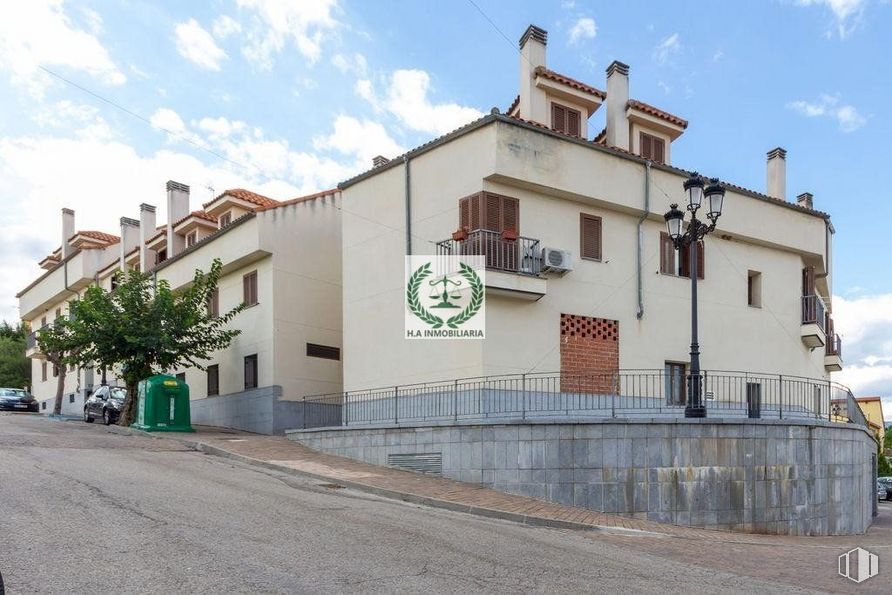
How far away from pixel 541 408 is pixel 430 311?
149 inches

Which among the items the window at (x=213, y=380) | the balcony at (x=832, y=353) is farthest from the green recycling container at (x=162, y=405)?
the balcony at (x=832, y=353)

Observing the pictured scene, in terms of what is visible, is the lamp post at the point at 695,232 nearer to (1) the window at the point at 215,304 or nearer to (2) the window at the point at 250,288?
(2) the window at the point at 250,288

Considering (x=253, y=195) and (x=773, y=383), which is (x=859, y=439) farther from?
(x=253, y=195)

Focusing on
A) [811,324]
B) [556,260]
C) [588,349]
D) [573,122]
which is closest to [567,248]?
[556,260]

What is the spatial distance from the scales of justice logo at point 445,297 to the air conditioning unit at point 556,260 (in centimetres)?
172

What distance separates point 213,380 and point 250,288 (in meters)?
4.12

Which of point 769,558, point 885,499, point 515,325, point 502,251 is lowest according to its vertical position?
point 885,499

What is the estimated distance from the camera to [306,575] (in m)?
7.37

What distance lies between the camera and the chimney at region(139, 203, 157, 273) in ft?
112

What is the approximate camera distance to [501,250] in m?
18.0

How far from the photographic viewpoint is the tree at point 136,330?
77.7ft

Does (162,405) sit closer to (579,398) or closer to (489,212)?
(489,212)

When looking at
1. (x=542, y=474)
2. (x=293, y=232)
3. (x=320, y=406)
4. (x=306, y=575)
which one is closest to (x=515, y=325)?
(x=542, y=474)

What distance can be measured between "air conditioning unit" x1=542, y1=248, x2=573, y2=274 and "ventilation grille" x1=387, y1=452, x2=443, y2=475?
17.3ft
